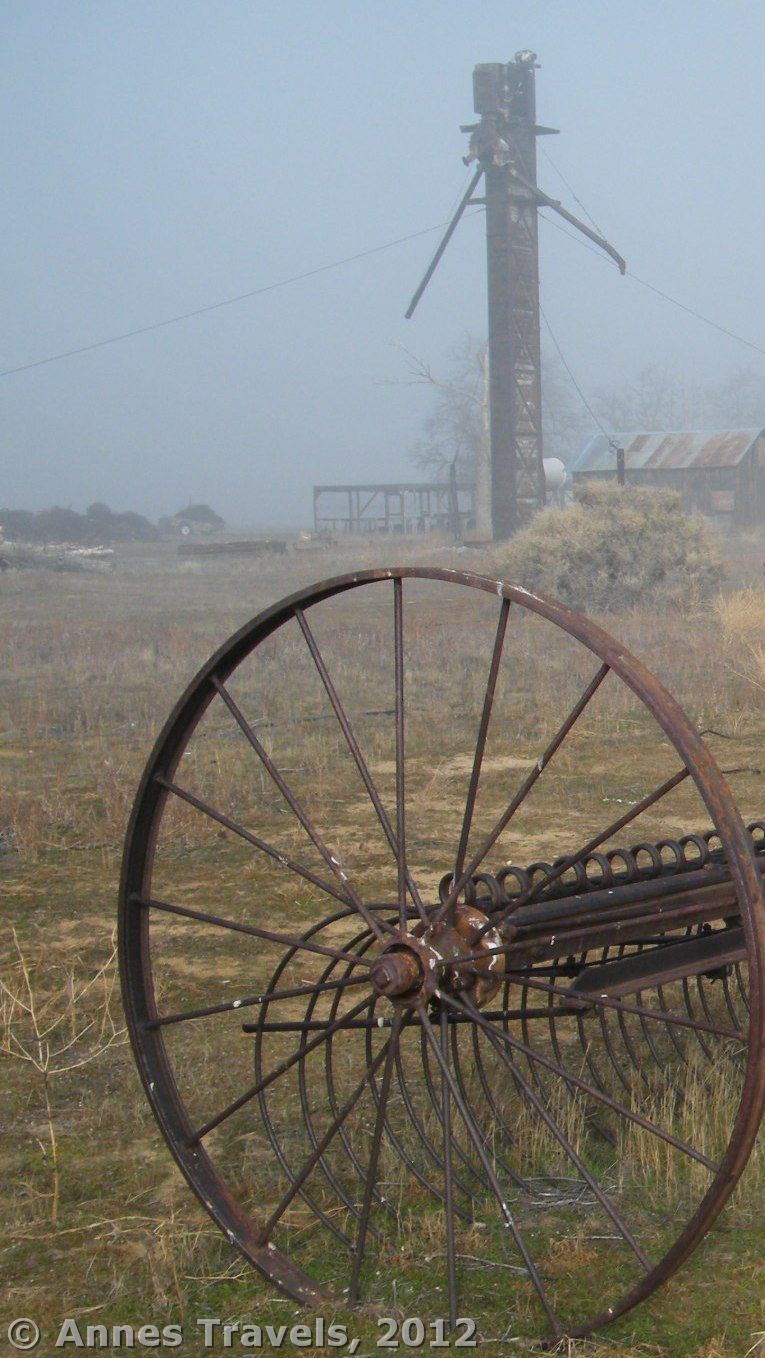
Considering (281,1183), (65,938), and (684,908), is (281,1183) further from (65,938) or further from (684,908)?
(65,938)

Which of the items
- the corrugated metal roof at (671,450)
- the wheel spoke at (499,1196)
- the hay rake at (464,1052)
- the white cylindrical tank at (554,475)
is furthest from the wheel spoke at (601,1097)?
the corrugated metal roof at (671,450)

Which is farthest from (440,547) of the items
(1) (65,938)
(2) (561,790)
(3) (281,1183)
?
(3) (281,1183)

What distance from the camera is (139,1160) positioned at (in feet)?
13.0

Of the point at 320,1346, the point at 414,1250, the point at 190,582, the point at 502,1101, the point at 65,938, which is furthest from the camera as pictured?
the point at 190,582

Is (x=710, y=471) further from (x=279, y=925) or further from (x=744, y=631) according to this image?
(x=279, y=925)

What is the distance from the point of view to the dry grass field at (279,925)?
3.20 m

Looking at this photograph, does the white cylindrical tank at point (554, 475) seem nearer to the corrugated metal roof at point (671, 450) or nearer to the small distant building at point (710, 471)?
the small distant building at point (710, 471)

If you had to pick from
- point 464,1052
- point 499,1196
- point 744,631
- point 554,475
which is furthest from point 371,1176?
point 554,475

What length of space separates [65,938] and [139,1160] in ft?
7.42

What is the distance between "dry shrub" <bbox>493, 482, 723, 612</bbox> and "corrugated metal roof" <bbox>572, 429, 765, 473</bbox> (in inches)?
809

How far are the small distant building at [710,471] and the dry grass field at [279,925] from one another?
888 inches

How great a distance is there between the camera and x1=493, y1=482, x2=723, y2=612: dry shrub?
60.4ft

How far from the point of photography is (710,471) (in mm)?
39062

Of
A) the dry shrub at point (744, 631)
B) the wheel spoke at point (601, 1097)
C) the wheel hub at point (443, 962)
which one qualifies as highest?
the dry shrub at point (744, 631)
